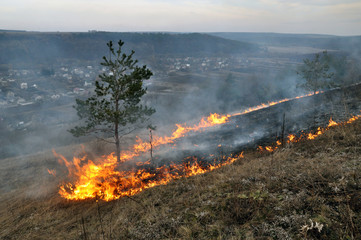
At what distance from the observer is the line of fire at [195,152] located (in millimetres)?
12578

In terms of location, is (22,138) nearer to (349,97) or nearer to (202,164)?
(202,164)

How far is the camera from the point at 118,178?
1367 centimetres

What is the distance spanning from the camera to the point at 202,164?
1493 cm

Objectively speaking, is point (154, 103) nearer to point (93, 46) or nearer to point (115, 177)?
point (115, 177)

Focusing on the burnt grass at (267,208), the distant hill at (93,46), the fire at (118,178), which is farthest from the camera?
the distant hill at (93,46)

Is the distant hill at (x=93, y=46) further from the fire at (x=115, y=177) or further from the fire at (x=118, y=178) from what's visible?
the fire at (x=118, y=178)

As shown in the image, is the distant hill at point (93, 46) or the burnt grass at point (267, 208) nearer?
the burnt grass at point (267, 208)

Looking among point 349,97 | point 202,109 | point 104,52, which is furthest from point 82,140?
point 104,52

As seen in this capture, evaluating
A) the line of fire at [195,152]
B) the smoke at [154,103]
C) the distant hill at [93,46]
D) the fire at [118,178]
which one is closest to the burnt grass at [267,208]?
the fire at [118,178]

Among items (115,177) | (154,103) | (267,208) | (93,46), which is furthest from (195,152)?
(93,46)

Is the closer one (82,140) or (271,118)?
(271,118)

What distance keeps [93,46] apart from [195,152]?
129 metres

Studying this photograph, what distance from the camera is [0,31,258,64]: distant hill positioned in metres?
99.1

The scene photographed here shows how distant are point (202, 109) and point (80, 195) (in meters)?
37.0
